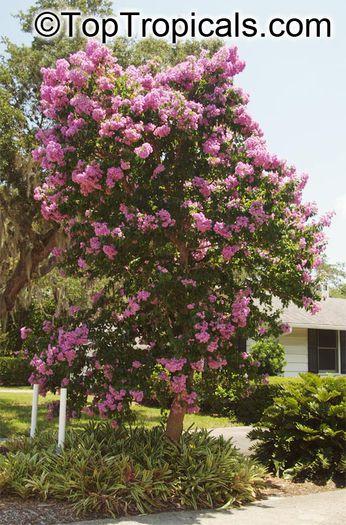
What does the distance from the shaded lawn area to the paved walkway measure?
16.5 feet

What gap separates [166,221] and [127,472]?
3.21m

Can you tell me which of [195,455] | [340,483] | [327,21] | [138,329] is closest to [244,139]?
[327,21]

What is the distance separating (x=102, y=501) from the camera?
23.0 feet

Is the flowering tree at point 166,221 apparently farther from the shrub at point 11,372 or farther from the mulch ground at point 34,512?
the shrub at point 11,372

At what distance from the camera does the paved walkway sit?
6719mm

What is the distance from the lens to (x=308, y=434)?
9.16 meters

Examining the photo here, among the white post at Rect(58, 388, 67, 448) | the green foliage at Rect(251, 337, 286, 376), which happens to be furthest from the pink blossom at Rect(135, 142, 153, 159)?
the green foliage at Rect(251, 337, 286, 376)

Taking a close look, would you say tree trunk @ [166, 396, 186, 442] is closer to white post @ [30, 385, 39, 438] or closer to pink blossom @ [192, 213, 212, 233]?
white post @ [30, 385, 39, 438]

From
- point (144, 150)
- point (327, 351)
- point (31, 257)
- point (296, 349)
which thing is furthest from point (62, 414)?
point (327, 351)

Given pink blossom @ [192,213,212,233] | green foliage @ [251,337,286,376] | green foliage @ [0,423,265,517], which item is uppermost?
pink blossom @ [192,213,212,233]

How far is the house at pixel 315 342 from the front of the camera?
74.4ft

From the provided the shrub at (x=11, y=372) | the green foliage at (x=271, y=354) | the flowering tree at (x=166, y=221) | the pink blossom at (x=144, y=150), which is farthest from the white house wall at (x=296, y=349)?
the pink blossom at (x=144, y=150)

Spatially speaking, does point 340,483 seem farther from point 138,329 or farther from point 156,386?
point 138,329

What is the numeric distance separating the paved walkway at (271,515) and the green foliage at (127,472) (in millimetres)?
276
